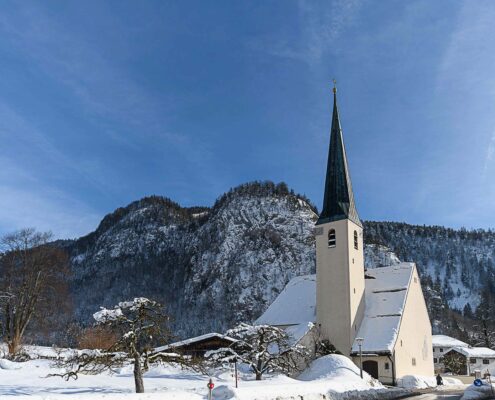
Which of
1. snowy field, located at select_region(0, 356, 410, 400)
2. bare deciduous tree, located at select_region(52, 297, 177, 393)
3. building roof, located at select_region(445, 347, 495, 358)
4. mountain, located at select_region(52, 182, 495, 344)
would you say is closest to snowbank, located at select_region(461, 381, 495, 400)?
snowy field, located at select_region(0, 356, 410, 400)

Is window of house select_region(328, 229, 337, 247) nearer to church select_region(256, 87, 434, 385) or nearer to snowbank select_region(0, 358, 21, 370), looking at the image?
church select_region(256, 87, 434, 385)

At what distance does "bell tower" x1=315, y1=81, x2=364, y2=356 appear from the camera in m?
35.2

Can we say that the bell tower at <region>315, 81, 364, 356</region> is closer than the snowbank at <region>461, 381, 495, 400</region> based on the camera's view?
No

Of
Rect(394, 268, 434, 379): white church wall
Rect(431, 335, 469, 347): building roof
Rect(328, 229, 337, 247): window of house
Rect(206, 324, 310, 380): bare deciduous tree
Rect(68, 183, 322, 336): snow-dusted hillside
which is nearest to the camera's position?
Rect(206, 324, 310, 380): bare deciduous tree

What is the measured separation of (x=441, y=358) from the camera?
61.6 meters

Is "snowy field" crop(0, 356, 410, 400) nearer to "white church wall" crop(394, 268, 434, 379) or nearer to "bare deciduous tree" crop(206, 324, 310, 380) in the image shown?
"bare deciduous tree" crop(206, 324, 310, 380)

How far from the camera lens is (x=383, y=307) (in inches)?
1443

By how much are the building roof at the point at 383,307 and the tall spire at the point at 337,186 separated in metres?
4.81

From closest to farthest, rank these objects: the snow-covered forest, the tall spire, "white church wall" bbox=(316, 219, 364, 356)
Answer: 1. "white church wall" bbox=(316, 219, 364, 356)
2. the tall spire
3. the snow-covered forest

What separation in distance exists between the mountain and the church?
60.5 m

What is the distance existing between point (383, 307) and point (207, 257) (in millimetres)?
85418

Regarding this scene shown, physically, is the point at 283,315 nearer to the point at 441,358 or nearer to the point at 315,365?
the point at 315,365

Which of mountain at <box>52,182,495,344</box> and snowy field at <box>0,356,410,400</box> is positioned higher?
mountain at <box>52,182,495,344</box>

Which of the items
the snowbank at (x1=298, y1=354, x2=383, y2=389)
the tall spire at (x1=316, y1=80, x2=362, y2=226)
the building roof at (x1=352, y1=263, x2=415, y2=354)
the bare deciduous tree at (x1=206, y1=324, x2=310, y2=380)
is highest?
the tall spire at (x1=316, y1=80, x2=362, y2=226)
